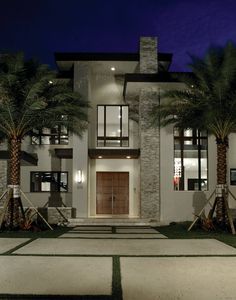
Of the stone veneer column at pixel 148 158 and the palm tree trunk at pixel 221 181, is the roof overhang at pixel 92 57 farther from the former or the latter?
the palm tree trunk at pixel 221 181

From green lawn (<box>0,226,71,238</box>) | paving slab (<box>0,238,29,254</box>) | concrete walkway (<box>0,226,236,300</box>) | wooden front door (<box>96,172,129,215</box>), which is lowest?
green lawn (<box>0,226,71,238</box>)

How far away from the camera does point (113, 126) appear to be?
23.6 metres

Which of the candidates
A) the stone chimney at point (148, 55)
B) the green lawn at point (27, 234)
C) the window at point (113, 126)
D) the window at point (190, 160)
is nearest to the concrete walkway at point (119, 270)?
the green lawn at point (27, 234)

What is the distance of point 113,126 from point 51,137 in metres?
3.80

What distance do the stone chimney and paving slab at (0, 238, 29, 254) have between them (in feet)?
41.4

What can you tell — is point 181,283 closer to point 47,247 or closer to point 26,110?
point 47,247

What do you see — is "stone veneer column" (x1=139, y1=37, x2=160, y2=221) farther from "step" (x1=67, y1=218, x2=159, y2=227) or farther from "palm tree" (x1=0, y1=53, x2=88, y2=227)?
"palm tree" (x1=0, y1=53, x2=88, y2=227)

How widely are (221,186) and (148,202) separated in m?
5.45

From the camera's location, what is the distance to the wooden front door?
23.5m

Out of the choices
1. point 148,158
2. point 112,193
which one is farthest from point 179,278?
point 112,193

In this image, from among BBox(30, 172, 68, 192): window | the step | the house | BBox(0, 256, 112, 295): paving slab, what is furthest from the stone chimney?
BBox(0, 256, 112, 295): paving slab

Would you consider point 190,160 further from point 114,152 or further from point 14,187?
point 14,187

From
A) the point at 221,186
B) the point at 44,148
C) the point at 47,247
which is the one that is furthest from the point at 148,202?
the point at 47,247

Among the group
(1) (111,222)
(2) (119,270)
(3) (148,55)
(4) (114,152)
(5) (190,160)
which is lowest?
(1) (111,222)
